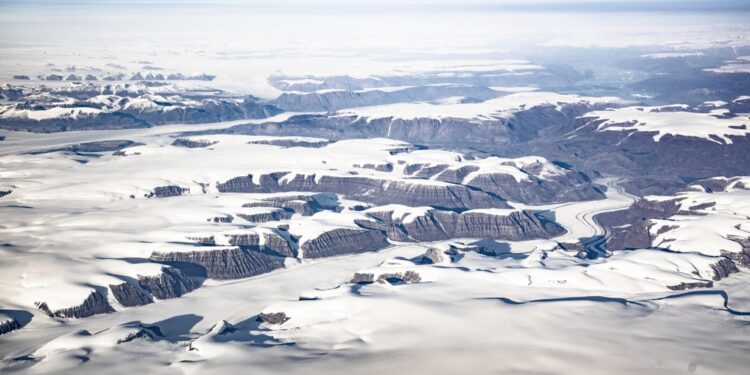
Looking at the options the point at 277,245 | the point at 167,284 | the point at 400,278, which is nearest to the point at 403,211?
the point at 277,245

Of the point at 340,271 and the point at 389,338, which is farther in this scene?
the point at 340,271

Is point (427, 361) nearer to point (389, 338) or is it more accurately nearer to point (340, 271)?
point (389, 338)

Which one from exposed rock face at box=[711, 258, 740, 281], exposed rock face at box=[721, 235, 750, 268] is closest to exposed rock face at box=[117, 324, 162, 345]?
exposed rock face at box=[711, 258, 740, 281]

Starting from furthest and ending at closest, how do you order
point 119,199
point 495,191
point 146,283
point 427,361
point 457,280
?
1. point 495,191
2. point 119,199
3. point 146,283
4. point 457,280
5. point 427,361

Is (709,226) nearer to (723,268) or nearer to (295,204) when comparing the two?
(723,268)

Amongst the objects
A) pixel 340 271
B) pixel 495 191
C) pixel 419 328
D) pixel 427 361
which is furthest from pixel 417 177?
pixel 427 361

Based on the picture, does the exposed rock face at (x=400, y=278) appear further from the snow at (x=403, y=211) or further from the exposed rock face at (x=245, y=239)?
the snow at (x=403, y=211)

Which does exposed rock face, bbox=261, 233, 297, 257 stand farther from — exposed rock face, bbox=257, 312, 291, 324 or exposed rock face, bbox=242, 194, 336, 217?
exposed rock face, bbox=257, 312, 291, 324
